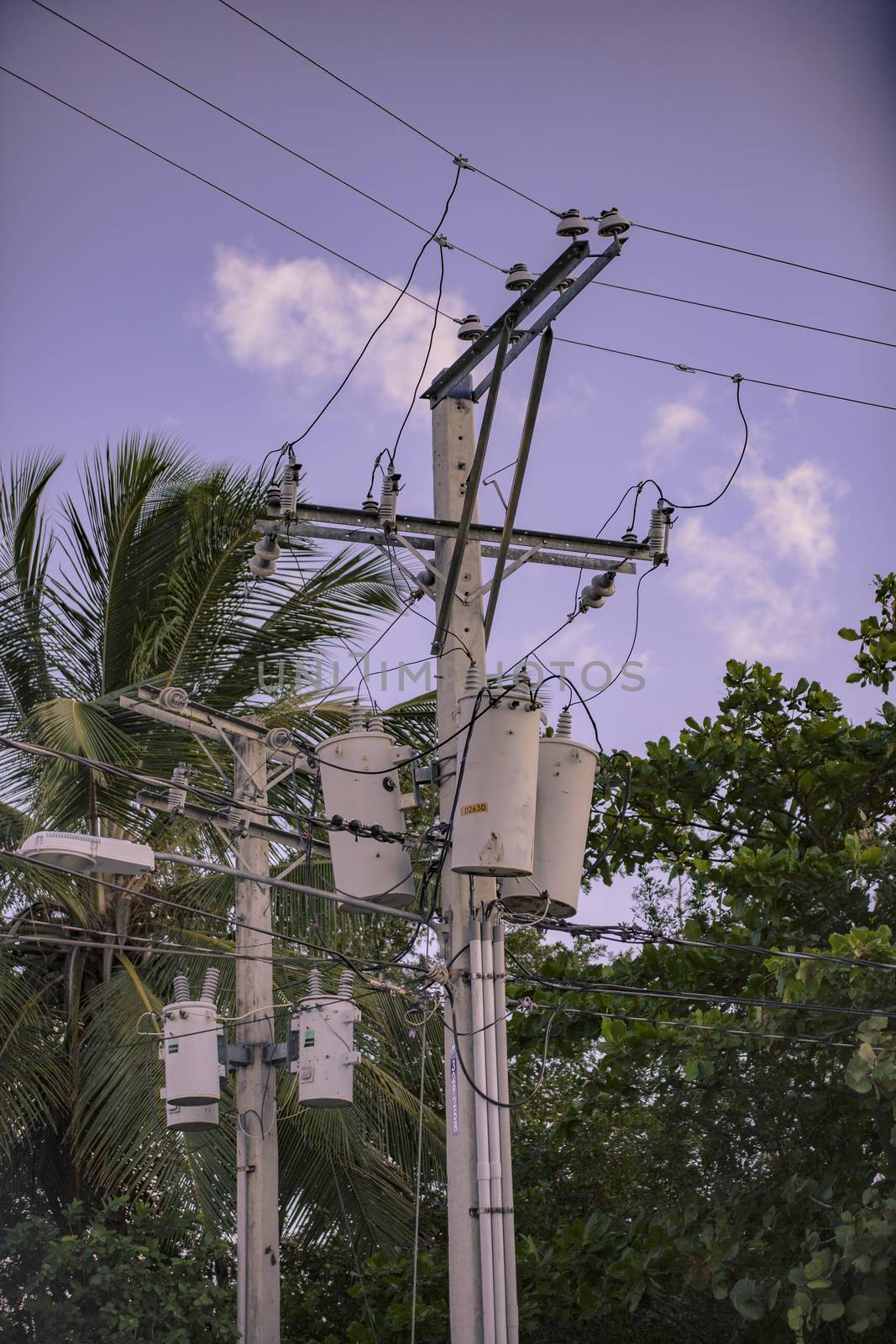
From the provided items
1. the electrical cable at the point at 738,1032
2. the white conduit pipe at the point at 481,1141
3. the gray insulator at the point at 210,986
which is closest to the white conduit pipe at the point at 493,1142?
the white conduit pipe at the point at 481,1141

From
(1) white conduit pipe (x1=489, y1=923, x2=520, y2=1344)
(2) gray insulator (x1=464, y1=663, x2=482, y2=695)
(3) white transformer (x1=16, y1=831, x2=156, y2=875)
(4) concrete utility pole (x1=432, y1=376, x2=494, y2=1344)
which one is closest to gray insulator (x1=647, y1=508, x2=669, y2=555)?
(4) concrete utility pole (x1=432, y1=376, x2=494, y2=1344)

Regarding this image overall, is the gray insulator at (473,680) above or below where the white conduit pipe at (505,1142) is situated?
above

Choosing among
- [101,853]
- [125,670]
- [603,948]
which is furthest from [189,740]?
[603,948]

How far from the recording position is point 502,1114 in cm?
767

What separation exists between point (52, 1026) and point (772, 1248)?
6.67 m

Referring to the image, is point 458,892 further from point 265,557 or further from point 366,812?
point 265,557

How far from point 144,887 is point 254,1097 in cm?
493

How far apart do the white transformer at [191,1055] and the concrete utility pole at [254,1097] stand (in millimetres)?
301

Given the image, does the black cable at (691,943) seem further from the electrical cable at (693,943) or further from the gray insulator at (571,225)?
the gray insulator at (571,225)

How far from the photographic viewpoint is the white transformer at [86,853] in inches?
298

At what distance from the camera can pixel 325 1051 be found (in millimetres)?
9227

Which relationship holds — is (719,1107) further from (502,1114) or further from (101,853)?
(101,853)

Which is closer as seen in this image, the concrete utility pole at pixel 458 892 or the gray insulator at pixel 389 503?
the concrete utility pole at pixel 458 892

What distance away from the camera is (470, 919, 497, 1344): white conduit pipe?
732cm
